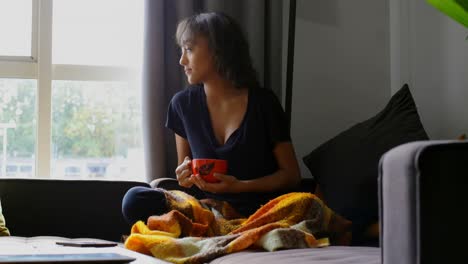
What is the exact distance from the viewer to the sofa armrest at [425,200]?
908mm

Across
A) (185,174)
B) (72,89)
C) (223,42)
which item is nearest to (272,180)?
(185,174)

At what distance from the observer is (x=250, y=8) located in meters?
2.74

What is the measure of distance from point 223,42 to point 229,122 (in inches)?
11.0

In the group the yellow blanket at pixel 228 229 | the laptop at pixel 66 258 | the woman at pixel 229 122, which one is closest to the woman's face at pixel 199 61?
the woman at pixel 229 122

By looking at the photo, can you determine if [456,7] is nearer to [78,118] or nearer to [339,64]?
[339,64]

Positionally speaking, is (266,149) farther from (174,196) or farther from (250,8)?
(250,8)

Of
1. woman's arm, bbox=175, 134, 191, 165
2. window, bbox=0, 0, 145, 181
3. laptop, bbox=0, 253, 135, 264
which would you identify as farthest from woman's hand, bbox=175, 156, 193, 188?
laptop, bbox=0, 253, 135, 264

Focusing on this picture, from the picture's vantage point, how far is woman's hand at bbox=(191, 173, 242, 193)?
2.06 m

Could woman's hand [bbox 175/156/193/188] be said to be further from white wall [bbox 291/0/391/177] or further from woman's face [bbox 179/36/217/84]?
white wall [bbox 291/0/391/177]

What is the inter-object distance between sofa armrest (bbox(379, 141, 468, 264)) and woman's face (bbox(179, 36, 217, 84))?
140cm

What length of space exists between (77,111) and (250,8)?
2.63ft

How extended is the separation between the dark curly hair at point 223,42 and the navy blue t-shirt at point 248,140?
0.22 feet

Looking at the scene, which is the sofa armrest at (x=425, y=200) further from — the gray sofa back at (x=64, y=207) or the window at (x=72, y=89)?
the window at (x=72, y=89)

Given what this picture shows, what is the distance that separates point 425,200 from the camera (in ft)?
2.98
